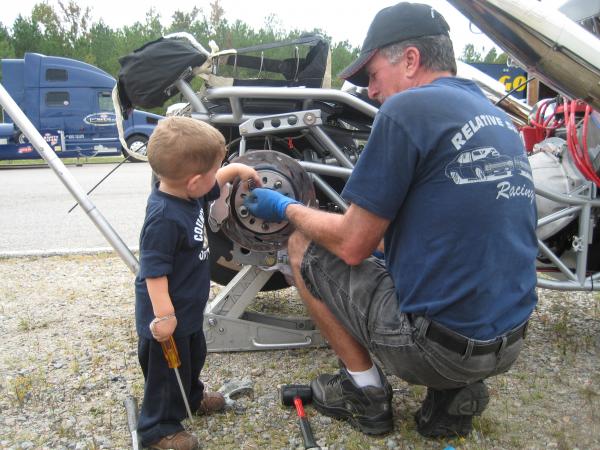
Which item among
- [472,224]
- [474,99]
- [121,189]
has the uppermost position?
[474,99]

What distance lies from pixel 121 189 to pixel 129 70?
8.23 m

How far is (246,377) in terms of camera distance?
276cm

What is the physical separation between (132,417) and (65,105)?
17.1 metres

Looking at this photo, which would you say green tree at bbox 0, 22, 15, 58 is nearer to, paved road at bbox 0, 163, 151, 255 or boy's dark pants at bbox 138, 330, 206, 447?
paved road at bbox 0, 163, 151, 255

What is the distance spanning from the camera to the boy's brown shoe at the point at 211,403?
2408mm

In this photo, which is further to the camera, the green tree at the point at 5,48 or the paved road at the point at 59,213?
the green tree at the point at 5,48

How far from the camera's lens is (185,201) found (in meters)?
2.09

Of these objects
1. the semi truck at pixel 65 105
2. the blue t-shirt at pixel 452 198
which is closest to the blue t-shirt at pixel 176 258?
the blue t-shirt at pixel 452 198

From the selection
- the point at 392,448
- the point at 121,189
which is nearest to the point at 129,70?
the point at 392,448

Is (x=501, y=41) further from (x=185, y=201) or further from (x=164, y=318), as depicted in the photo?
(x=164, y=318)

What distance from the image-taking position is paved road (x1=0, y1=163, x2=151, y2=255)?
606cm

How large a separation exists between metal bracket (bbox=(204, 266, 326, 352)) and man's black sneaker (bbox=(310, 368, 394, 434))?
572 millimetres

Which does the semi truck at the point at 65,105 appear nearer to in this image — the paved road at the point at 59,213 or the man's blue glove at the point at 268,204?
the paved road at the point at 59,213

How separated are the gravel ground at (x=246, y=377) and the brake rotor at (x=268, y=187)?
705mm
